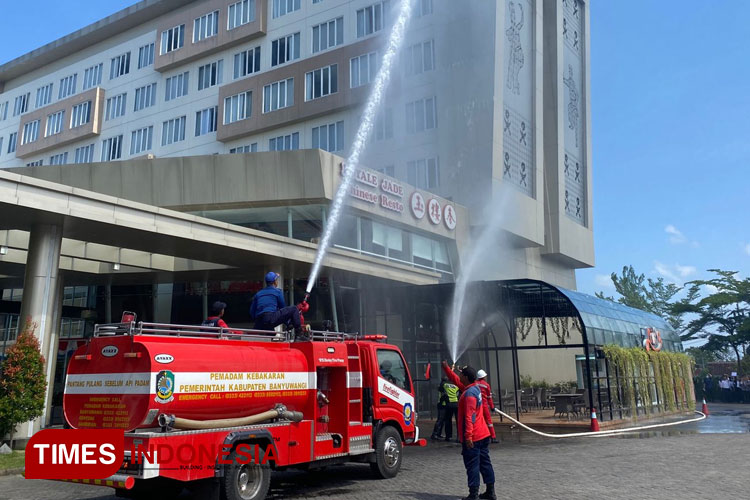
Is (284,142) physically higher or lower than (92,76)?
→ lower

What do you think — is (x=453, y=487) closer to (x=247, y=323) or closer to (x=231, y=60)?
(x=247, y=323)

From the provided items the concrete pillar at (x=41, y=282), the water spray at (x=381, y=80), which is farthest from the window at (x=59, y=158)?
the concrete pillar at (x=41, y=282)

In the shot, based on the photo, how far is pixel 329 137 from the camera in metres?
39.0

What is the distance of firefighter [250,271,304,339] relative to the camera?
10.0 meters

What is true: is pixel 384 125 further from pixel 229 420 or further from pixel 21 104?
pixel 21 104

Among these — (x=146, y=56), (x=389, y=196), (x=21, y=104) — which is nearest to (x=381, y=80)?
(x=389, y=196)

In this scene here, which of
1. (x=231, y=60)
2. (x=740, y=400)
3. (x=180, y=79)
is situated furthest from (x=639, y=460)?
(x=180, y=79)

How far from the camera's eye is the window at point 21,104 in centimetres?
5541

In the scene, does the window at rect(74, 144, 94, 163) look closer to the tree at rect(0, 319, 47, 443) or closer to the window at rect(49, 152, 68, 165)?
the window at rect(49, 152, 68, 165)

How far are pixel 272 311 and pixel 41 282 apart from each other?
28.3 ft

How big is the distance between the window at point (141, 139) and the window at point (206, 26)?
24.6 feet

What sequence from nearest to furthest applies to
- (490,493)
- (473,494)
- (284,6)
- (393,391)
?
(473,494) → (490,493) → (393,391) → (284,6)

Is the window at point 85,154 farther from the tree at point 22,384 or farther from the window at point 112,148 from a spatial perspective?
the tree at point 22,384

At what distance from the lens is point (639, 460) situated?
13.0 m
